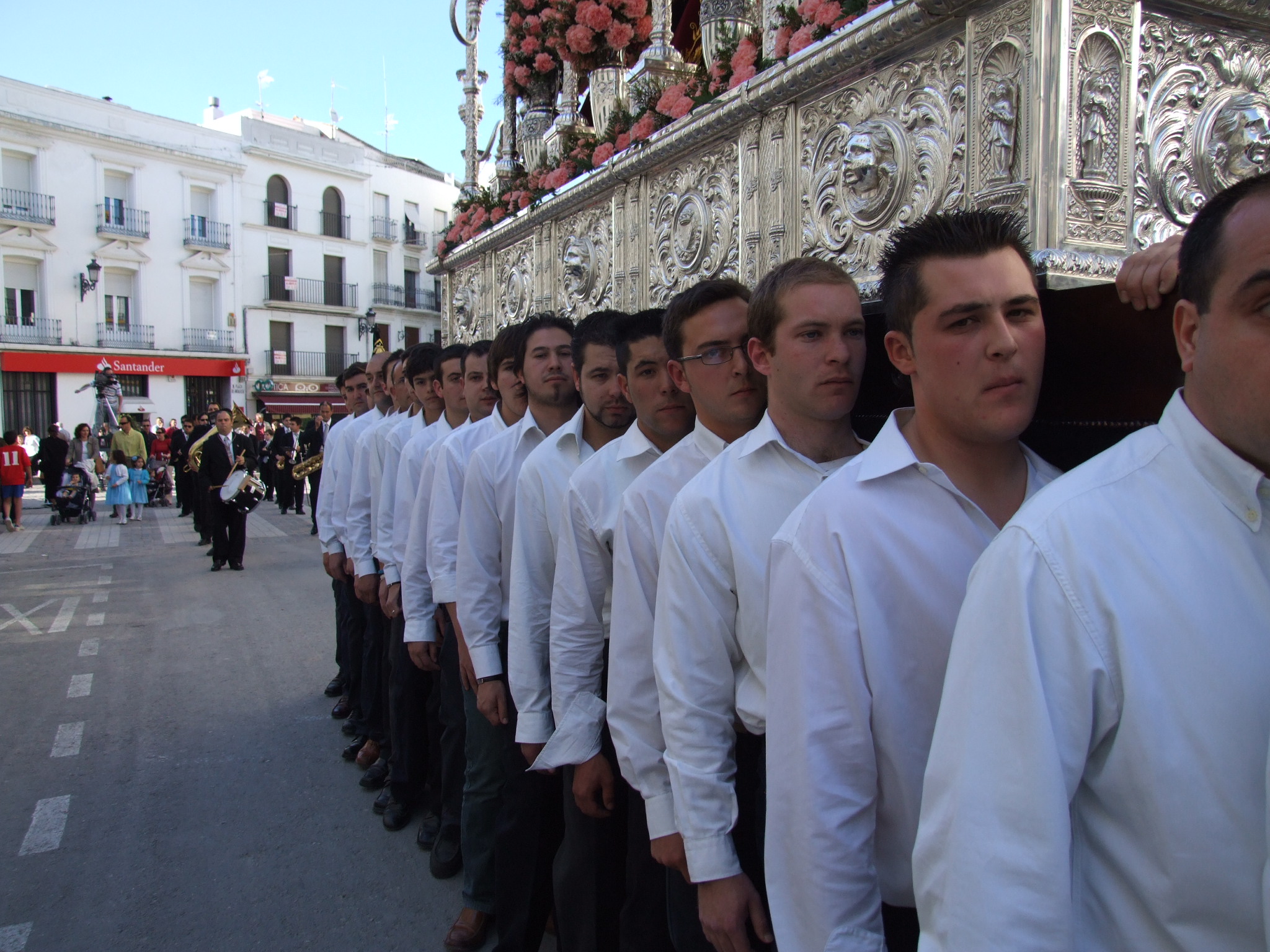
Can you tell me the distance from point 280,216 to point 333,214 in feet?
7.66

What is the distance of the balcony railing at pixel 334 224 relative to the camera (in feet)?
111

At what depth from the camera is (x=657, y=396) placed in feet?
8.70

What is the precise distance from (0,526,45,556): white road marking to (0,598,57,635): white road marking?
4.46 meters

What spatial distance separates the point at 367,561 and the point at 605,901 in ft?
10.0

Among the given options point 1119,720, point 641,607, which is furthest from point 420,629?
point 1119,720

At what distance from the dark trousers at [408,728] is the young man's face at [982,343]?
3.19 m

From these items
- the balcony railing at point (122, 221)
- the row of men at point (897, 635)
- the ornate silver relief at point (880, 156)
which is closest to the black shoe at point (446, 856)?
the row of men at point (897, 635)

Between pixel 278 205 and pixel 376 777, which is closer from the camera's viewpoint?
pixel 376 777

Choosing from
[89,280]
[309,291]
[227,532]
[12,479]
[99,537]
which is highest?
[309,291]

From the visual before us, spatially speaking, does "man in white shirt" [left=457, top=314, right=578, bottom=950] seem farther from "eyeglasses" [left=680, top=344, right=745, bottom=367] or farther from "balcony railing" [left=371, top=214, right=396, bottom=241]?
"balcony railing" [left=371, top=214, right=396, bottom=241]

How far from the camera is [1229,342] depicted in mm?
1040

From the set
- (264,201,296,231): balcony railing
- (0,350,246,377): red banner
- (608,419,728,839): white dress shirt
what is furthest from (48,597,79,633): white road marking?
(264,201,296,231): balcony railing

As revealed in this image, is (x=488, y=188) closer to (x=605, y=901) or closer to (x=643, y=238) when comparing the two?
(x=643, y=238)

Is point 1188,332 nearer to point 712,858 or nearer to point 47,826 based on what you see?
point 712,858
